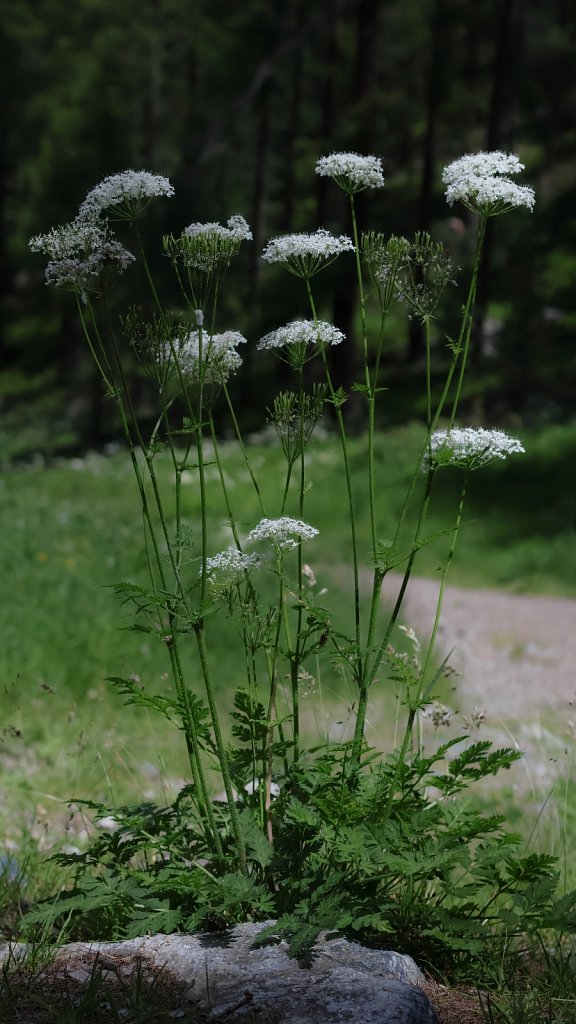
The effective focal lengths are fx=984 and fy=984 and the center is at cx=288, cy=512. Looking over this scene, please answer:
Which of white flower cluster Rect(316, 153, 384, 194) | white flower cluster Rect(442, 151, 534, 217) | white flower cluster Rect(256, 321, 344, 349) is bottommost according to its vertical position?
white flower cluster Rect(256, 321, 344, 349)

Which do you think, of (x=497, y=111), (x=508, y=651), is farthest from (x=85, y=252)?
(x=497, y=111)

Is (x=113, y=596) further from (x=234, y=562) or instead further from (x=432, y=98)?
(x=432, y=98)

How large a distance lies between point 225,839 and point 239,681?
11.0ft

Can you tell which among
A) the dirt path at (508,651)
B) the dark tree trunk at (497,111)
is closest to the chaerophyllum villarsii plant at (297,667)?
the dirt path at (508,651)

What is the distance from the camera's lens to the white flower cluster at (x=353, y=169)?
264 centimetres

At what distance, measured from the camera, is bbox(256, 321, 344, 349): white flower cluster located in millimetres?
2598

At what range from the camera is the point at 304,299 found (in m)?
15.6

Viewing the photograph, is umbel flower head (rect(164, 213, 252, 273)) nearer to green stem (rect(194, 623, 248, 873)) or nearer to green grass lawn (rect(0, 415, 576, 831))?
Answer: green grass lawn (rect(0, 415, 576, 831))

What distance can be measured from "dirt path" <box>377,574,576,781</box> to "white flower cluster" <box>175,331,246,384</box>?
3365 mm

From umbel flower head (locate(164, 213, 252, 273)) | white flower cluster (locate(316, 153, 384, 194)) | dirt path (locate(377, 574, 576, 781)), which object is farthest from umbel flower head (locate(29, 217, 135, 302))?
dirt path (locate(377, 574, 576, 781))

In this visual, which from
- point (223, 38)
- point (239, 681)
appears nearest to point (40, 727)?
point (239, 681)

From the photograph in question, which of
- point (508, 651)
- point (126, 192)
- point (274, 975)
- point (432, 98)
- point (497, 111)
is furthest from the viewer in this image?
point (432, 98)

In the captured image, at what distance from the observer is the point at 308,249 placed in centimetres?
256

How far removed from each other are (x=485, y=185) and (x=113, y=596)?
1603 mm
